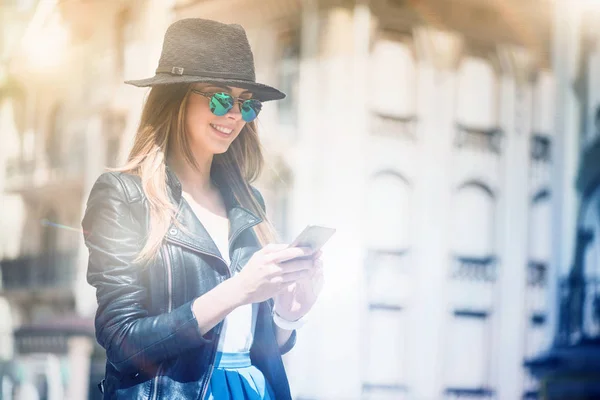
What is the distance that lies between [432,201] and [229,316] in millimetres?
1628

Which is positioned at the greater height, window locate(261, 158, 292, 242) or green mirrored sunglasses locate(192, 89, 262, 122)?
green mirrored sunglasses locate(192, 89, 262, 122)

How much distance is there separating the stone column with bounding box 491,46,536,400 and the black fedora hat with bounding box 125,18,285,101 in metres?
1.65

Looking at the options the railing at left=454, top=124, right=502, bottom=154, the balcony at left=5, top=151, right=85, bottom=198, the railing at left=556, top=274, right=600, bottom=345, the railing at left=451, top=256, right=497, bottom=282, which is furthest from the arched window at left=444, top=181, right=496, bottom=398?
the balcony at left=5, top=151, right=85, bottom=198

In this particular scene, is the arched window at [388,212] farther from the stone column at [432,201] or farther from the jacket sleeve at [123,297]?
the jacket sleeve at [123,297]

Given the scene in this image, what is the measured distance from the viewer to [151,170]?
127 cm

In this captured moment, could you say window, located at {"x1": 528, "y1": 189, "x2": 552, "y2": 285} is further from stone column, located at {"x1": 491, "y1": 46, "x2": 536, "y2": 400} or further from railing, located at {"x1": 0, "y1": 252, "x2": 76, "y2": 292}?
railing, located at {"x1": 0, "y1": 252, "x2": 76, "y2": 292}

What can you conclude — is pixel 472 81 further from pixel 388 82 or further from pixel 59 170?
pixel 59 170

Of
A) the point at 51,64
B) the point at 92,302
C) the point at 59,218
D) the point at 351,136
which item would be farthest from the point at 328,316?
the point at 51,64

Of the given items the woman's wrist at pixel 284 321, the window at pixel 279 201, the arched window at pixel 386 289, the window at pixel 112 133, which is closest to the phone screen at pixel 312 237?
the woman's wrist at pixel 284 321

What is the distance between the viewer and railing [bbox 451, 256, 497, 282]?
2799 millimetres

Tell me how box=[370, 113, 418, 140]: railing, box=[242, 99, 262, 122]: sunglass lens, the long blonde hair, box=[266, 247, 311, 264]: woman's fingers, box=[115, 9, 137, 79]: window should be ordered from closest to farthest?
1. box=[266, 247, 311, 264]: woman's fingers
2. the long blonde hair
3. box=[242, 99, 262, 122]: sunglass lens
4. box=[115, 9, 137, 79]: window
5. box=[370, 113, 418, 140]: railing

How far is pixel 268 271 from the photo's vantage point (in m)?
1.14

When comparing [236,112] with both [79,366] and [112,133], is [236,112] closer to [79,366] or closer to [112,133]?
[112,133]

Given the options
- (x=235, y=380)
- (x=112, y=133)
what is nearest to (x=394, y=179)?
(x=112, y=133)
